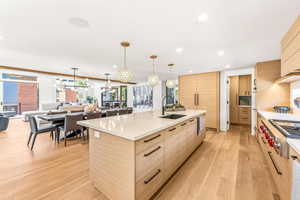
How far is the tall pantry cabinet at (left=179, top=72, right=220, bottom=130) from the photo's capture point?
4855 millimetres

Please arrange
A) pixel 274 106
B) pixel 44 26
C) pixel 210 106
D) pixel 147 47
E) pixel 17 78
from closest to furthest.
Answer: pixel 44 26 < pixel 147 47 < pixel 274 106 < pixel 210 106 < pixel 17 78

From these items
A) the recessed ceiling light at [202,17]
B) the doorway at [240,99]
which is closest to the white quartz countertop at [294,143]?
the recessed ceiling light at [202,17]

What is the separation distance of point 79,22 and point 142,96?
23.8ft

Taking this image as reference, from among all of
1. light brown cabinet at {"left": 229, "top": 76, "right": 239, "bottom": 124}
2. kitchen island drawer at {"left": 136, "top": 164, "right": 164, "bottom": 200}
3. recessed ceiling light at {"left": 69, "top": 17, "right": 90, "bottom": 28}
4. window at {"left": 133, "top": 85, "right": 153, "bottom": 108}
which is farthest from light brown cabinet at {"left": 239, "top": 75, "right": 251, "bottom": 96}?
recessed ceiling light at {"left": 69, "top": 17, "right": 90, "bottom": 28}

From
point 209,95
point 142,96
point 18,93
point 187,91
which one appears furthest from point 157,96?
point 18,93

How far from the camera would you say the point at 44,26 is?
1907mm

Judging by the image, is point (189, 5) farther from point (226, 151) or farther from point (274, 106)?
point (274, 106)

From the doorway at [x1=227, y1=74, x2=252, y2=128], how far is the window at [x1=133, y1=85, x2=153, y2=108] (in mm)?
4416

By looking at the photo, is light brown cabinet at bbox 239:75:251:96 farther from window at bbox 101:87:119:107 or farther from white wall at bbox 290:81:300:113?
window at bbox 101:87:119:107

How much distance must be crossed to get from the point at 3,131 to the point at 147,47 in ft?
19.7

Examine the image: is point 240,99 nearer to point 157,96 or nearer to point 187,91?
point 187,91

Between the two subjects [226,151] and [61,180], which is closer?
[61,180]

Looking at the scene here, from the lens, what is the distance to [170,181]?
1946 millimetres

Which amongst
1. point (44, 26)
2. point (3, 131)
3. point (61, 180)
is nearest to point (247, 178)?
point (61, 180)
